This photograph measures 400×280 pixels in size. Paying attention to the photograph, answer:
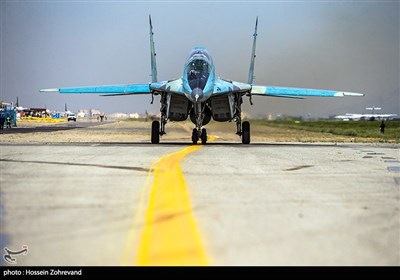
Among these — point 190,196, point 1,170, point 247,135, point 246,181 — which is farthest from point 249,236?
point 247,135

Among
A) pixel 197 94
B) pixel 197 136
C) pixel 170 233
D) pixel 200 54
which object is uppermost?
pixel 200 54

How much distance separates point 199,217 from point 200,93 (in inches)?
691

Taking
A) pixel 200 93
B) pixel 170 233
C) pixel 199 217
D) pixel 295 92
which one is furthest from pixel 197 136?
pixel 170 233

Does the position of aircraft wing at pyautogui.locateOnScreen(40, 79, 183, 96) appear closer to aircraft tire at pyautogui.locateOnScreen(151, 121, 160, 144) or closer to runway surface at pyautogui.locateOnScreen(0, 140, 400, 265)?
aircraft tire at pyautogui.locateOnScreen(151, 121, 160, 144)

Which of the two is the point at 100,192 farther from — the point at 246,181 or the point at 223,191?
the point at 246,181

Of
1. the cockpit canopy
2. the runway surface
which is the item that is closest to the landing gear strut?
the cockpit canopy

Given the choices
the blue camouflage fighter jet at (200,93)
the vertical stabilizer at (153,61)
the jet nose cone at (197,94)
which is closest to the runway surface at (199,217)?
the jet nose cone at (197,94)

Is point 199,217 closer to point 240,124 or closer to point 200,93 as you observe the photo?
point 200,93

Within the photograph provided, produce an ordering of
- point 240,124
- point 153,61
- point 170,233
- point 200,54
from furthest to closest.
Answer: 1. point 153,61
2. point 240,124
3. point 200,54
4. point 170,233

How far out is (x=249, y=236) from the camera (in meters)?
5.05

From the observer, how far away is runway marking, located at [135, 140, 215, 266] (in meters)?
4.25

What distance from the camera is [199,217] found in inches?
234

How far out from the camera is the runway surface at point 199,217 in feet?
14.5
